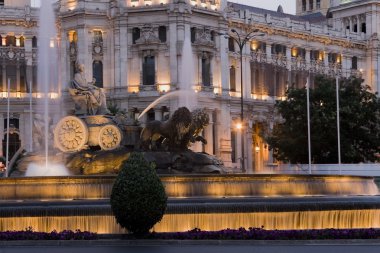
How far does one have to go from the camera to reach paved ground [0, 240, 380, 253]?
2331 centimetres

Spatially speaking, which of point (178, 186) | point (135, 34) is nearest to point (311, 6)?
point (135, 34)

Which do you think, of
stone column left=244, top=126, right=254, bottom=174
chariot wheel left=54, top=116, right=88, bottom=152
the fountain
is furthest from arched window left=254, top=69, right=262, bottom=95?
chariot wheel left=54, top=116, right=88, bottom=152

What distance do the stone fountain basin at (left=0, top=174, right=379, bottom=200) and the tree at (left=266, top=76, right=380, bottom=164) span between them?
134 ft

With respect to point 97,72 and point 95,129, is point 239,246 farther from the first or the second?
point 97,72

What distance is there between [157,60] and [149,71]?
1428 millimetres

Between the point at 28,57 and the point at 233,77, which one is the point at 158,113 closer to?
the point at 233,77

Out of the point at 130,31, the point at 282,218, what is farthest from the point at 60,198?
the point at 130,31

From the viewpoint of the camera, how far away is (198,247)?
79.7ft

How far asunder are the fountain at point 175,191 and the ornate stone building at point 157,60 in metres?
45.1

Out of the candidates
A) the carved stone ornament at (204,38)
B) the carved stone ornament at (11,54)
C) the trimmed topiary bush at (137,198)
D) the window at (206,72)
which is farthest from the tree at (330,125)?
the trimmed topiary bush at (137,198)

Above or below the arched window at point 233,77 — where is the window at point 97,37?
above

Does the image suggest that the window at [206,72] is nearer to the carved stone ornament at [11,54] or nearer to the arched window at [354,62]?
the carved stone ornament at [11,54]

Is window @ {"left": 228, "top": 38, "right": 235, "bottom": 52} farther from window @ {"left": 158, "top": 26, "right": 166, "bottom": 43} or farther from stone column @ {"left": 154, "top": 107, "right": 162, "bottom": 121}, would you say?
stone column @ {"left": 154, "top": 107, "right": 162, "bottom": 121}

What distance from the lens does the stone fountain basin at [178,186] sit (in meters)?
31.4
